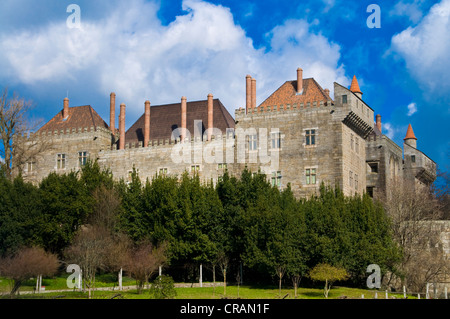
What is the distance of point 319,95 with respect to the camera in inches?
2313

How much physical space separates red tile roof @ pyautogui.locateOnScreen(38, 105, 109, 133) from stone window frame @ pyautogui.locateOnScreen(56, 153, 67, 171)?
9.19 ft

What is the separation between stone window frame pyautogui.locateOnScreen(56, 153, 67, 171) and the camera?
217ft

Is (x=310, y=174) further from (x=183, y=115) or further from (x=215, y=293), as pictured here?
(x=215, y=293)

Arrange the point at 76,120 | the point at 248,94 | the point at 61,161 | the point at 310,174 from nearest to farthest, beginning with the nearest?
the point at 310,174
the point at 248,94
the point at 61,161
the point at 76,120

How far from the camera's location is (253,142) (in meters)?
58.8

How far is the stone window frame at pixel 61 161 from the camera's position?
66250 mm

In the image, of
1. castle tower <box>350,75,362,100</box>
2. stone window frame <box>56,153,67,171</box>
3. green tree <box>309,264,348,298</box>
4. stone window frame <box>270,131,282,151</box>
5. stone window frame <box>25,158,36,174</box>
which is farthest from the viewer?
stone window frame <box>25,158,36,174</box>

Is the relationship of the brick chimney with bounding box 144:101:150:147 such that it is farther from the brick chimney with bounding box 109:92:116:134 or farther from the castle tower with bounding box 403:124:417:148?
the castle tower with bounding box 403:124:417:148

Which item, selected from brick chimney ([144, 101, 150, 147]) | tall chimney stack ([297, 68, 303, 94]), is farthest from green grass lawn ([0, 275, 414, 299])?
tall chimney stack ([297, 68, 303, 94])

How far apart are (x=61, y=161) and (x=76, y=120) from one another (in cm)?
477

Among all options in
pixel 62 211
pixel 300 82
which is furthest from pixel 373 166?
pixel 62 211

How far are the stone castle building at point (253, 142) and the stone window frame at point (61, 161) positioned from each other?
0.10 meters

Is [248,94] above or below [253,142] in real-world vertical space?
above
